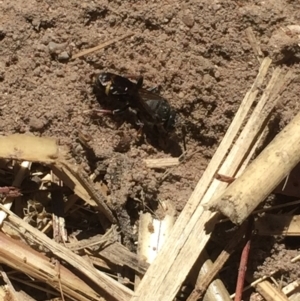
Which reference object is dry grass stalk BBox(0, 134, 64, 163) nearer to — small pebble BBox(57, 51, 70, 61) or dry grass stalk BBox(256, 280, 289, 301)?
small pebble BBox(57, 51, 70, 61)

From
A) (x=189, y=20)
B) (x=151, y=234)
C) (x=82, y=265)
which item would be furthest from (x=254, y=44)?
(x=82, y=265)

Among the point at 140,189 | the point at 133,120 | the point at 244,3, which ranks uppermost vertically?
the point at 244,3

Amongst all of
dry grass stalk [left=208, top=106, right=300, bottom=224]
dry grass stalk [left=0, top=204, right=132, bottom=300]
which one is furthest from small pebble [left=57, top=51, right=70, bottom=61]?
dry grass stalk [left=208, top=106, right=300, bottom=224]

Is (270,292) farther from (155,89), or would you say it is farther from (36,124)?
(36,124)

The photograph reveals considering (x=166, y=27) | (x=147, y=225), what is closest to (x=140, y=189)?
(x=147, y=225)

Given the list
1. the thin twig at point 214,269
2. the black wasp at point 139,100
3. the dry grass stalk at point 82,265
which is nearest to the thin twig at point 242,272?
the thin twig at point 214,269

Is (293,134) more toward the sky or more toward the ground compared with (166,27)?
more toward the ground

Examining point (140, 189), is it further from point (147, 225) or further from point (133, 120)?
point (133, 120)
